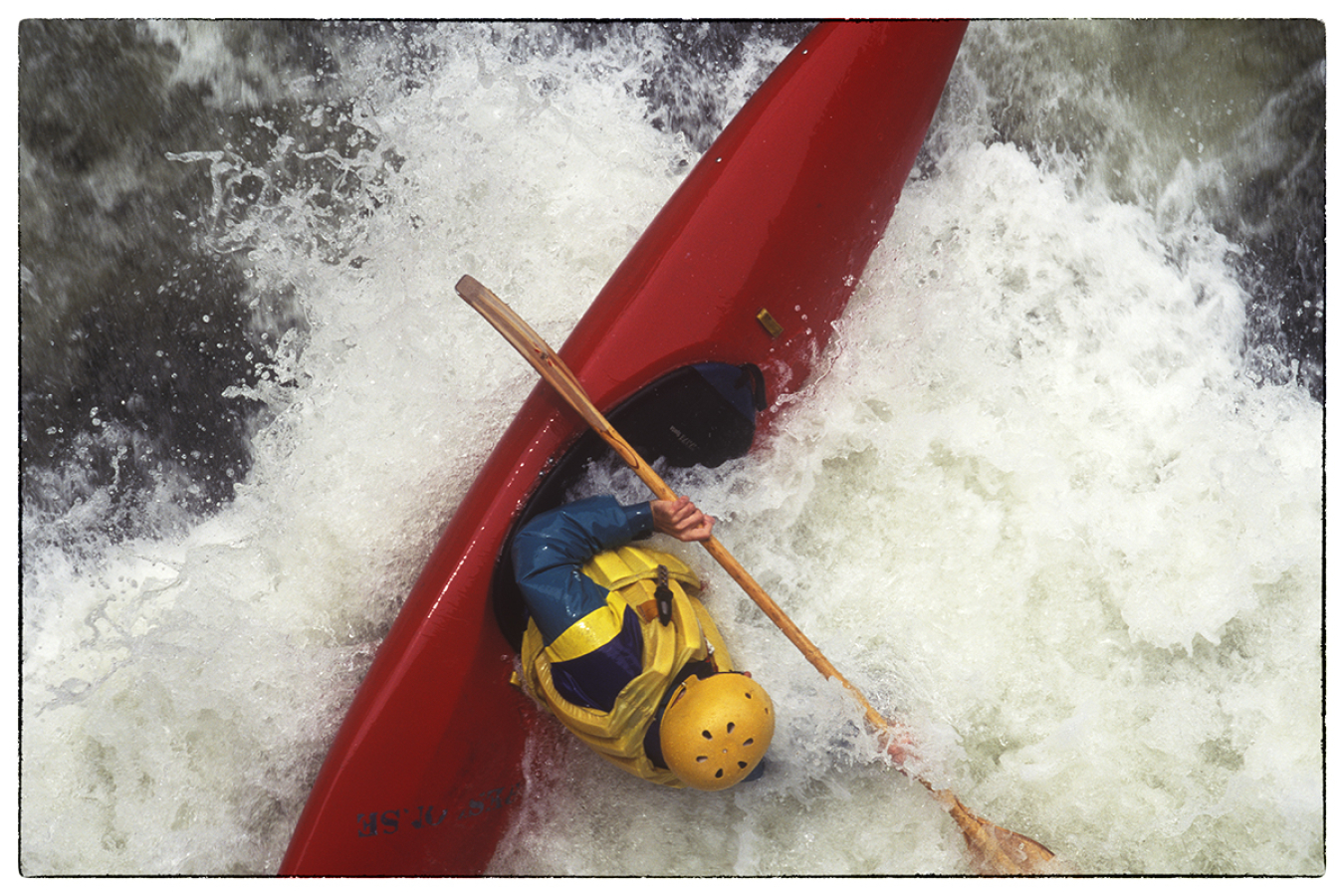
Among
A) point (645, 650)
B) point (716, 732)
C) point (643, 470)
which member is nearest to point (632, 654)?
point (645, 650)

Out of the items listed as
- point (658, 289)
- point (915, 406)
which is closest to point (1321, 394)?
point (915, 406)

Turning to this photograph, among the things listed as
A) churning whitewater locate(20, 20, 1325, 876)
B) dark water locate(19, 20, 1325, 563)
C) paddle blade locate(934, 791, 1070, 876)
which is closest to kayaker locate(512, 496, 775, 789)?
churning whitewater locate(20, 20, 1325, 876)

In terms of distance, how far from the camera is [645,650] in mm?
1576

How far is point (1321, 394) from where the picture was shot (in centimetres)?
213

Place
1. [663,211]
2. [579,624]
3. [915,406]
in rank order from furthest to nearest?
[915,406] → [663,211] → [579,624]

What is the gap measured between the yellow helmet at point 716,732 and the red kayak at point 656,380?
0.40 meters

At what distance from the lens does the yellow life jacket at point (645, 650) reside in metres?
1.55

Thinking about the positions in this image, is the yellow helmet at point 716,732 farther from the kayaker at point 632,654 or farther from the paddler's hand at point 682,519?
the paddler's hand at point 682,519

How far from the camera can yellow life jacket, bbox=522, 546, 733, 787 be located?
5.08 ft

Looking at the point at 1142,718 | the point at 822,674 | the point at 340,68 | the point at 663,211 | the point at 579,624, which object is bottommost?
the point at 1142,718

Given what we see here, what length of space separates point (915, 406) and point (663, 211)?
2.53 feet

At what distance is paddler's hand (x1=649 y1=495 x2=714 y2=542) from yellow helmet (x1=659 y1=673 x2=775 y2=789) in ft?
0.91

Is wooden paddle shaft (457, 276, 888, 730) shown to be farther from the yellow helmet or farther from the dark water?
the dark water

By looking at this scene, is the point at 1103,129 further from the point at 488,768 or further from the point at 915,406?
the point at 488,768
